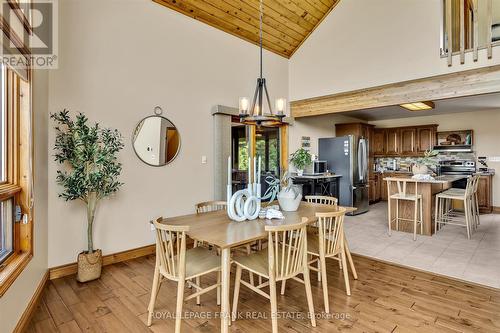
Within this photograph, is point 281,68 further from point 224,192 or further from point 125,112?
point 125,112

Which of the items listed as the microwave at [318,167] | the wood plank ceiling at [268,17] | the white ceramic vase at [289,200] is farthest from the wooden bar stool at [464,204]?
the wood plank ceiling at [268,17]

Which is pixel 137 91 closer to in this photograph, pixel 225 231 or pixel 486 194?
pixel 225 231

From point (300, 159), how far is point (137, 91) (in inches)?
137

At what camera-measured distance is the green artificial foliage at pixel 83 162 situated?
281 cm

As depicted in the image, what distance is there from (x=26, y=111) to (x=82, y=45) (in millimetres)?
1339

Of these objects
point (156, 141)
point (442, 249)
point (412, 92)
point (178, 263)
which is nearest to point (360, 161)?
point (412, 92)

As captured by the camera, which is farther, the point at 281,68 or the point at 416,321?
the point at 281,68

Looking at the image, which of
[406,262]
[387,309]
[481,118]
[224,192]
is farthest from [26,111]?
[481,118]

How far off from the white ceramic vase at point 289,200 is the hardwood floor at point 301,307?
79 cm

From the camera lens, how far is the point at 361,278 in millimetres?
2932

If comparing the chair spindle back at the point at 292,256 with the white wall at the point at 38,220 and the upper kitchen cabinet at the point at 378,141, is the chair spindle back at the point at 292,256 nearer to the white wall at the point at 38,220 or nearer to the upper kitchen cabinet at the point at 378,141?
the white wall at the point at 38,220

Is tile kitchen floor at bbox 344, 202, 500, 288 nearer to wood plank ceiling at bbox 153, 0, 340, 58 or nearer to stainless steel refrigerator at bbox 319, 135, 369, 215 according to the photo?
stainless steel refrigerator at bbox 319, 135, 369, 215

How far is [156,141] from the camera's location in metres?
3.78

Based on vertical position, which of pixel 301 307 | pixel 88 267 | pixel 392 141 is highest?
pixel 392 141
